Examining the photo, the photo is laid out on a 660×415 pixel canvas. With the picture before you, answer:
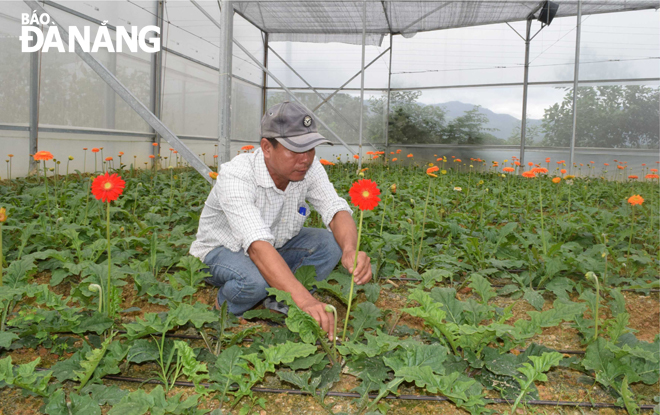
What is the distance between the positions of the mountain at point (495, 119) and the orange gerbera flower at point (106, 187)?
1080 centimetres

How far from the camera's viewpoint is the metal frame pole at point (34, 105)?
567 centimetres

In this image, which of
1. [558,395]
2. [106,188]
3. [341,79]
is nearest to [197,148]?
[341,79]

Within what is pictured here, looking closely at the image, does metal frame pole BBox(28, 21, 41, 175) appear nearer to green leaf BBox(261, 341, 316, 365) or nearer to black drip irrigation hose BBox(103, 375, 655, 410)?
black drip irrigation hose BBox(103, 375, 655, 410)

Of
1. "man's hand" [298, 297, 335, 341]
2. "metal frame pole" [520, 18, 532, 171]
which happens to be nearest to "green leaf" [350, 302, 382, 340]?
Result: "man's hand" [298, 297, 335, 341]

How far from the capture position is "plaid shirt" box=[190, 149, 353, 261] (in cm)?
174

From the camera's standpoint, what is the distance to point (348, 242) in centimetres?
197

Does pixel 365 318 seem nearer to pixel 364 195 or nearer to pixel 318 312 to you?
pixel 318 312

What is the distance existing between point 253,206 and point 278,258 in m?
0.28

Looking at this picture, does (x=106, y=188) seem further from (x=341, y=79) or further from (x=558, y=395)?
(x=341, y=79)

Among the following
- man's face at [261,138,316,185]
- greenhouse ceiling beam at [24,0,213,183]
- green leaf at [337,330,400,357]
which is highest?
greenhouse ceiling beam at [24,0,213,183]

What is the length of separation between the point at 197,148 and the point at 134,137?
1.81m

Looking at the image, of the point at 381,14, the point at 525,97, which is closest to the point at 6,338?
the point at 381,14

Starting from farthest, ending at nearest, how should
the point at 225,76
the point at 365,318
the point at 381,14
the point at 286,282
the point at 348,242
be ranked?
1. the point at 381,14
2. the point at 225,76
3. the point at 348,242
4. the point at 365,318
5. the point at 286,282

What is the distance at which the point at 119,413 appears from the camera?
3.76ft
